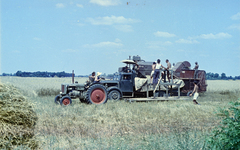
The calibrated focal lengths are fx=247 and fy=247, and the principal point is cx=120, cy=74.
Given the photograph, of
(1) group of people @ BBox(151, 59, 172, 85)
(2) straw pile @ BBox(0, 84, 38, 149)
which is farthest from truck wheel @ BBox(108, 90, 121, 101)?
(2) straw pile @ BBox(0, 84, 38, 149)

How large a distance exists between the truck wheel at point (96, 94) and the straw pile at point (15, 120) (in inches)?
321

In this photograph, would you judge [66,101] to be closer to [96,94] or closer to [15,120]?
[96,94]

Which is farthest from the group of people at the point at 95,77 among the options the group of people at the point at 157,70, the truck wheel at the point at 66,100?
the group of people at the point at 157,70

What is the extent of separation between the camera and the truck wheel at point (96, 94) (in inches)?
522

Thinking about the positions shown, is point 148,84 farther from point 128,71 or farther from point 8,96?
point 8,96

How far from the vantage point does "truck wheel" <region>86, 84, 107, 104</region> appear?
13262 millimetres

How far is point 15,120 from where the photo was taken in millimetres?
4676

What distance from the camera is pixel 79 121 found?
8352mm

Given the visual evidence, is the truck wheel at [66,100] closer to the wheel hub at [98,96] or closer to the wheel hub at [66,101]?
the wheel hub at [66,101]

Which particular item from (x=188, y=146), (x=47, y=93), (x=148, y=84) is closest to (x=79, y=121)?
(x=188, y=146)

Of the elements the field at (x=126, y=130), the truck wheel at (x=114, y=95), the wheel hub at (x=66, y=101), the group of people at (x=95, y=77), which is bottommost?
the field at (x=126, y=130)

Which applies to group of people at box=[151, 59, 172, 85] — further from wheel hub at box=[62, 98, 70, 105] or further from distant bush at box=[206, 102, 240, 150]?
distant bush at box=[206, 102, 240, 150]

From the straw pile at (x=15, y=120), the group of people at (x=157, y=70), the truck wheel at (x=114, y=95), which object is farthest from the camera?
the group of people at (x=157, y=70)

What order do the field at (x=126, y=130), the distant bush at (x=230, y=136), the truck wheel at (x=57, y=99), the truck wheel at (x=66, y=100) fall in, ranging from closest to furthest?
the distant bush at (x=230, y=136) < the field at (x=126, y=130) < the truck wheel at (x=66, y=100) < the truck wheel at (x=57, y=99)
